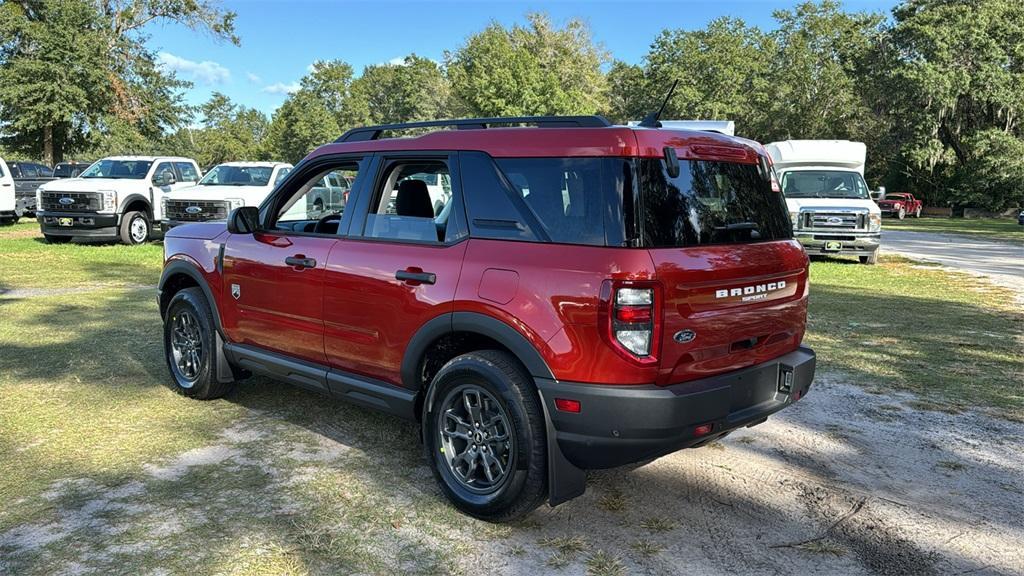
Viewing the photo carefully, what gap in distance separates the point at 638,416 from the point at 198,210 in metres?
13.6

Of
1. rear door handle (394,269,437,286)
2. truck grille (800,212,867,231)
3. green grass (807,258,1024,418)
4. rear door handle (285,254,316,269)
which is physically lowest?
green grass (807,258,1024,418)

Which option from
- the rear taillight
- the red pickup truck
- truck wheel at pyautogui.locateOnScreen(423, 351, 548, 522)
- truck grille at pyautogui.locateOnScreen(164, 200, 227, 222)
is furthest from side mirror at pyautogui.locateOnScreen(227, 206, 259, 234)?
the red pickup truck

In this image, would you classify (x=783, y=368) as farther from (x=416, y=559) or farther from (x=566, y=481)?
(x=416, y=559)

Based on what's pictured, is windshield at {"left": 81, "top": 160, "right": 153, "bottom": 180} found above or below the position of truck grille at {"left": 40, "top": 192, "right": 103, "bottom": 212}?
above

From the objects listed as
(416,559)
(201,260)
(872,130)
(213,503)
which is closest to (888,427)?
(416,559)

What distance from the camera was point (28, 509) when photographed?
360 cm

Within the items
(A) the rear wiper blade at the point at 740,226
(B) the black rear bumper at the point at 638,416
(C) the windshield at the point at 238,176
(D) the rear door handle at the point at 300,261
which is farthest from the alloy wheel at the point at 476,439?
(C) the windshield at the point at 238,176

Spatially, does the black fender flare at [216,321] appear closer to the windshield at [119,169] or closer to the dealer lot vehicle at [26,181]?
the windshield at [119,169]

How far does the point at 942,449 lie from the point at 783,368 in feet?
5.50

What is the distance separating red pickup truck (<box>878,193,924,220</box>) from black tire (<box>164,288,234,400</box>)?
40801 mm

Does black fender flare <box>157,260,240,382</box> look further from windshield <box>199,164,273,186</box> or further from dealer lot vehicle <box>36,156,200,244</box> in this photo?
dealer lot vehicle <box>36,156,200,244</box>

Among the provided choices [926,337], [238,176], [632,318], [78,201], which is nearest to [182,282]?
[632,318]

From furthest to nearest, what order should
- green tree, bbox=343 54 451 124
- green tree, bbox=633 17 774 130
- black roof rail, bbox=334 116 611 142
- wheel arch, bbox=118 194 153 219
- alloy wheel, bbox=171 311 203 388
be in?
green tree, bbox=343 54 451 124 < green tree, bbox=633 17 774 130 < wheel arch, bbox=118 194 153 219 < alloy wheel, bbox=171 311 203 388 < black roof rail, bbox=334 116 611 142

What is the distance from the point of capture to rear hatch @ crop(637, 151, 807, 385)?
3.19 m
